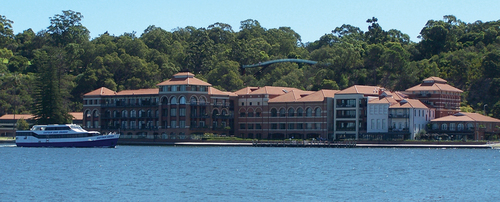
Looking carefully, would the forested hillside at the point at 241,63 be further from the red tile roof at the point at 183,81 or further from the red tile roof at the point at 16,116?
the red tile roof at the point at 183,81

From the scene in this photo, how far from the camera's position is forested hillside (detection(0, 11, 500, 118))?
472 ft

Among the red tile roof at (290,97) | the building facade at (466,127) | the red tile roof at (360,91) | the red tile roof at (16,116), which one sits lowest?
the building facade at (466,127)

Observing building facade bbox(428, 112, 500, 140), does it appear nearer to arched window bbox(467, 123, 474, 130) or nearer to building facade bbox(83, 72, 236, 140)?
arched window bbox(467, 123, 474, 130)

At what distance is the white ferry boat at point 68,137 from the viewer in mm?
116938

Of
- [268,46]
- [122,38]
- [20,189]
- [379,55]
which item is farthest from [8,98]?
[20,189]

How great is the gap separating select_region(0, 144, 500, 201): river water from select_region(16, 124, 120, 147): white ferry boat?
60.7 ft

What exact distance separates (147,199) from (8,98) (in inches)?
4740

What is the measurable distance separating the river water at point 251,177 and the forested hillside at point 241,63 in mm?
46301

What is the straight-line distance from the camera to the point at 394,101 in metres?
124

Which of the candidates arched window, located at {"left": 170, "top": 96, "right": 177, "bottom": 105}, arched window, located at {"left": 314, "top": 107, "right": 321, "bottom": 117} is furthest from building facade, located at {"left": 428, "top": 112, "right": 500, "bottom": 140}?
arched window, located at {"left": 170, "top": 96, "right": 177, "bottom": 105}

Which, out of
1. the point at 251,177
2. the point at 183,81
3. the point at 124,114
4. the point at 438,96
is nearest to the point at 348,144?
the point at 438,96

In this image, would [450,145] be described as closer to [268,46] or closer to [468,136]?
[468,136]

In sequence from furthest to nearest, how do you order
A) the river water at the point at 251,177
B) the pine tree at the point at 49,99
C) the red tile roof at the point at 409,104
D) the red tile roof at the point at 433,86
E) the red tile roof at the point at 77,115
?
the red tile roof at the point at 77,115, the pine tree at the point at 49,99, the red tile roof at the point at 433,86, the red tile roof at the point at 409,104, the river water at the point at 251,177

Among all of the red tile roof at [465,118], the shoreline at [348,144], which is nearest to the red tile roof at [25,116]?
the shoreline at [348,144]
